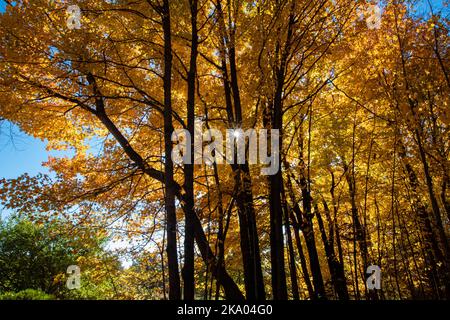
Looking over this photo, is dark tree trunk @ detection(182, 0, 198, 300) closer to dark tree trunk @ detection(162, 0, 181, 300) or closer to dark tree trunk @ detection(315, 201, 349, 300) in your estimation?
dark tree trunk @ detection(162, 0, 181, 300)

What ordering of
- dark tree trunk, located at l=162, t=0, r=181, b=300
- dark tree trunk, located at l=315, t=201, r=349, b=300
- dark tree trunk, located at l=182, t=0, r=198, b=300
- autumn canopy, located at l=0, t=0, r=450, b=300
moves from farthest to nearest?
dark tree trunk, located at l=315, t=201, r=349, b=300 → autumn canopy, located at l=0, t=0, r=450, b=300 → dark tree trunk, located at l=182, t=0, r=198, b=300 → dark tree trunk, located at l=162, t=0, r=181, b=300

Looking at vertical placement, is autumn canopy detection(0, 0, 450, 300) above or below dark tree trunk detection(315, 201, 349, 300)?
above

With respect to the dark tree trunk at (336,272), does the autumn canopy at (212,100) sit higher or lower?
higher

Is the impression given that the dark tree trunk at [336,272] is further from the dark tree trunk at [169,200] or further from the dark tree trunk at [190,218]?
the dark tree trunk at [169,200]

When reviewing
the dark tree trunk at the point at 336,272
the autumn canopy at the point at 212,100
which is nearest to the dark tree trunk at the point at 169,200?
the autumn canopy at the point at 212,100

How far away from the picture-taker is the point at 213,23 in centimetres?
581

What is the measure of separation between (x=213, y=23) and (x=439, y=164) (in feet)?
19.2

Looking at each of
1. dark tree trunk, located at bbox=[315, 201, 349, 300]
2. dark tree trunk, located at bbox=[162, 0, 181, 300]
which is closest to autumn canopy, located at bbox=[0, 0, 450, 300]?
dark tree trunk, located at bbox=[162, 0, 181, 300]

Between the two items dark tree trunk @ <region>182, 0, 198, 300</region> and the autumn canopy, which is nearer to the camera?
dark tree trunk @ <region>182, 0, 198, 300</region>

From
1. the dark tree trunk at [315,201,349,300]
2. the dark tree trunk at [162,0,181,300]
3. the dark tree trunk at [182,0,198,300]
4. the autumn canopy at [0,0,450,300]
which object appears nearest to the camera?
the dark tree trunk at [162,0,181,300]

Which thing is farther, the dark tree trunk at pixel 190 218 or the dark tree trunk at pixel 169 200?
the dark tree trunk at pixel 190 218

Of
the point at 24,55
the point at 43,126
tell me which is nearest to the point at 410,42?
the point at 24,55

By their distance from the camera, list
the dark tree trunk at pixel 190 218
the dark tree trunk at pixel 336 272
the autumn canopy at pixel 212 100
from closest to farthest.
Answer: the dark tree trunk at pixel 190 218
the autumn canopy at pixel 212 100
the dark tree trunk at pixel 336 272
